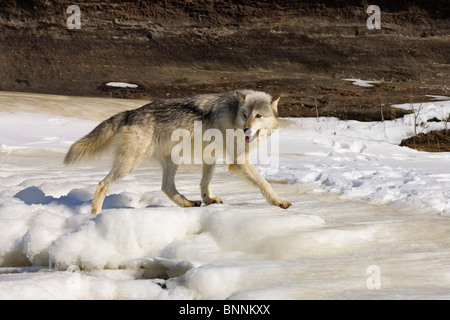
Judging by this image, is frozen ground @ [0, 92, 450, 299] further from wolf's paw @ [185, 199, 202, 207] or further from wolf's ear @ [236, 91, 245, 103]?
wolf's ear @ [236, 91, 245, 103]

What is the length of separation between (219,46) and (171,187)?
1746 centimetres

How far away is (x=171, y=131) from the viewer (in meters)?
5.71

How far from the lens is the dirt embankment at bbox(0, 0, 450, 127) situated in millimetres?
20562

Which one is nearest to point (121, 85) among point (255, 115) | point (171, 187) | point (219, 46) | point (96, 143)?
point (219, 46)

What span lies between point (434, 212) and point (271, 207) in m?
Result: 1.55

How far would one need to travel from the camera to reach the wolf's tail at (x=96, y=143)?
230 inches

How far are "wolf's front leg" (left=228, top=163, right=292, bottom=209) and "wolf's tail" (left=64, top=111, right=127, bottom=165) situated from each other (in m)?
1.20

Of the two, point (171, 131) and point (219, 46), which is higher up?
point (219, 46)

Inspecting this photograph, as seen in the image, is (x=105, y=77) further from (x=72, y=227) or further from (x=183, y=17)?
(x=72, y=227)

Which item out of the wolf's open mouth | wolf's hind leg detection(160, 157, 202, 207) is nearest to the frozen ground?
wolf's hind leg detection(160, 157, 202, 207)

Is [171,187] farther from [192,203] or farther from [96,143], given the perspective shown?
[96,143]

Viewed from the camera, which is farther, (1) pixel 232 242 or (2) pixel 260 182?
(2) pixel 260 182

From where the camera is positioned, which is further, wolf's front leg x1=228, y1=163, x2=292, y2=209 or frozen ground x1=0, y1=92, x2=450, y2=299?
wolf's front leg x1=228, y1=163, x2=292, y2=209
